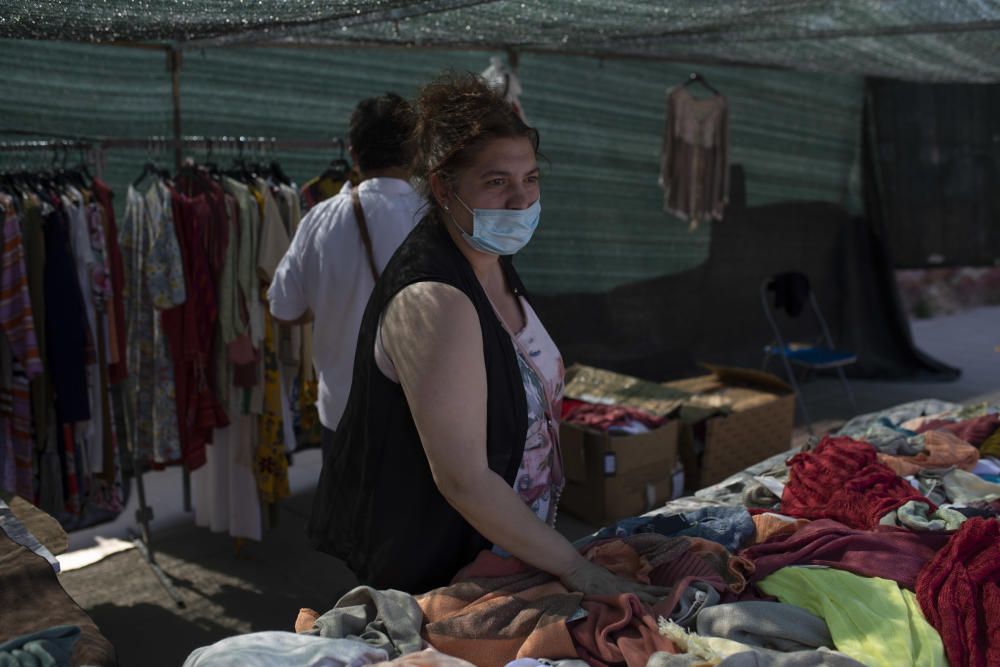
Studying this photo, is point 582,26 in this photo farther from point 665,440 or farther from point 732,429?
point 732,429

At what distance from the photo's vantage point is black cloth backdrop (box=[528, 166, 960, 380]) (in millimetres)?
6535

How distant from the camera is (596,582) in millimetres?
1917

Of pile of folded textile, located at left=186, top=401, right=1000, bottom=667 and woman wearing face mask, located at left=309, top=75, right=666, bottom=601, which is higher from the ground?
woman wearing face mask, located at left=309, top=75, right=666, bottom=601

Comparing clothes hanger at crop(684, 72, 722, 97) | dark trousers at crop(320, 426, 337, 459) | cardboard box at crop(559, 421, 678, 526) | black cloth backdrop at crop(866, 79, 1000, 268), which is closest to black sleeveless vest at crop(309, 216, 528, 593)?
dark trousers at crop(320, 426, 337, 459)

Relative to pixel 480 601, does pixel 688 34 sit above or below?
above

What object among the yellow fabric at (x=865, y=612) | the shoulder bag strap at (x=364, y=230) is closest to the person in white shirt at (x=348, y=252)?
the shoulder bag strap at (x=364, y=230)

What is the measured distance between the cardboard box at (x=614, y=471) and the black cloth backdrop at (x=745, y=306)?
60.8 inches

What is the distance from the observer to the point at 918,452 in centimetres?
311

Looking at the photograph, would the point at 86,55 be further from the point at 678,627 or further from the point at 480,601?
the point at 678,627

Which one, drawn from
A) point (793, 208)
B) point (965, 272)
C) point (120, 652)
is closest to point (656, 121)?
point (793, 208)

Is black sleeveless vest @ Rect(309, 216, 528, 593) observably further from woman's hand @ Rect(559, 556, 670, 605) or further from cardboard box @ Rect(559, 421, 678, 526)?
cardboard box @ Rect(559, 421, 678, 526)

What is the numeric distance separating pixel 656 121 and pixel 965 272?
8.46 metres

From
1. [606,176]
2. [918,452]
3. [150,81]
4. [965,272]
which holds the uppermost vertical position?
[150,81]

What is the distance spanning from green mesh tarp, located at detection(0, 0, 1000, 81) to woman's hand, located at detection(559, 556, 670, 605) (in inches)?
77.6
